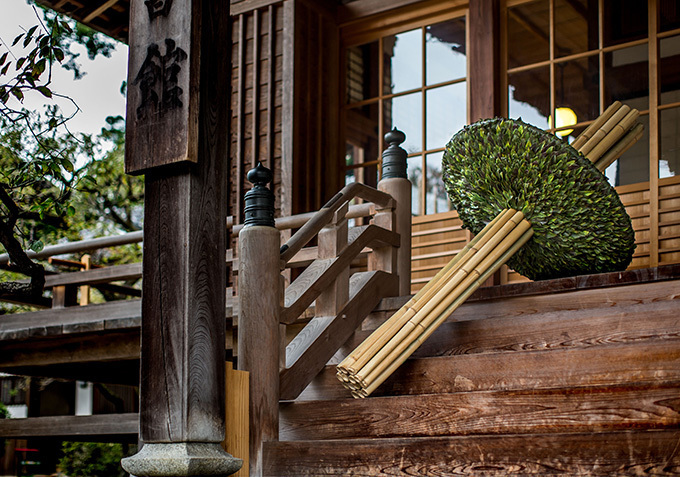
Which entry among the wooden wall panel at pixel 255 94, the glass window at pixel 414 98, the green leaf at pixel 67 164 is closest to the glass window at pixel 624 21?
the glass window at pixel 414 98

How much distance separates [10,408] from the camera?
17.1m

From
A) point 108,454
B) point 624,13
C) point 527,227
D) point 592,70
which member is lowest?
point 108,454

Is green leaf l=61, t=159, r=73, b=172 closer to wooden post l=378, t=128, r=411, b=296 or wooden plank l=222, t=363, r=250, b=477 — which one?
wooden plank l=222, t=363, r=250, b=477

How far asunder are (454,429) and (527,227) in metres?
1.22

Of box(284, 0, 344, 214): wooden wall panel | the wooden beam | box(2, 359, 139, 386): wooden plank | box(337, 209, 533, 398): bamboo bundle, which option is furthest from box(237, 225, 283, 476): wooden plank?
the wooden beam

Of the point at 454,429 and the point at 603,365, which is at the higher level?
the point at 603,365

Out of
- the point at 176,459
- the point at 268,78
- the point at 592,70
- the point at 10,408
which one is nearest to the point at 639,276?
the point at 176,459

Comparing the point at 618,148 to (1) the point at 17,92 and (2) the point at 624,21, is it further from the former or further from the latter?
(1) the point at 17,92

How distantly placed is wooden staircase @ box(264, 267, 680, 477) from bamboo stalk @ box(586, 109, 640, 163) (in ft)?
2.91

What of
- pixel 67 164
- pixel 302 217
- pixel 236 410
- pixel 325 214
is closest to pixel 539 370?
pixel 236 410

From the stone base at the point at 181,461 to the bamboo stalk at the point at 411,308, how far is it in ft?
2.54

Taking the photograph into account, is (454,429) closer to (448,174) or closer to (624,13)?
(448,174)

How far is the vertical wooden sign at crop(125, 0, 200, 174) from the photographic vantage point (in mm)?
2637

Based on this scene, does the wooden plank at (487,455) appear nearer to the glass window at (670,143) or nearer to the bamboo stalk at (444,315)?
the bamboo stalk at (444,315)
